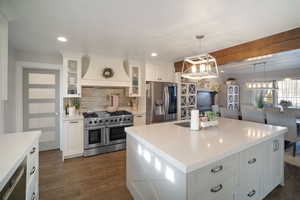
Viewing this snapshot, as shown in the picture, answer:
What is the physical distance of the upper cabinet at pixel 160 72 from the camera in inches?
162

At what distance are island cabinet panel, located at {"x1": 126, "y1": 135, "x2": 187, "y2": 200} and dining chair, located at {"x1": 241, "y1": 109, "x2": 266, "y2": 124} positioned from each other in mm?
3044

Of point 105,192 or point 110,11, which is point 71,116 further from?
point 110,11

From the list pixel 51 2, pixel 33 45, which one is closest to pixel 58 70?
pixel 33 45

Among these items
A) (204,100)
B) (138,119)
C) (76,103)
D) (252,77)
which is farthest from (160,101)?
(252,77)

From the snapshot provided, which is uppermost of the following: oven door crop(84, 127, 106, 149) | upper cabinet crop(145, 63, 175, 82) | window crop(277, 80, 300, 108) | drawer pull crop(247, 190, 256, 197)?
upper cabinet crop(145, 63, 175, 82)

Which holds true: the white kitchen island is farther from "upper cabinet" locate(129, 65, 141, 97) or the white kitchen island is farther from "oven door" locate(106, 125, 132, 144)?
"upper cabinet" locate(129, 65, 141, 97)

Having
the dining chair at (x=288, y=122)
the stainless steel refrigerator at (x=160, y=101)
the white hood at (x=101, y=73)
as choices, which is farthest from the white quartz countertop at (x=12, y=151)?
the dining chair at (x=288, y=122)

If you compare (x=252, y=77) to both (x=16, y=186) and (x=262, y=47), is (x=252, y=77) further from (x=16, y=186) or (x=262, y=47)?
(x=16, y=186)

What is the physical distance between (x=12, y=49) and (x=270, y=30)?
467 cm

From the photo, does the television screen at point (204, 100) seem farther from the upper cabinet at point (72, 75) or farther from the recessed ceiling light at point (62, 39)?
the recessed ceiling light at point (62, 39)

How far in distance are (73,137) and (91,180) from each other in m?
1.18

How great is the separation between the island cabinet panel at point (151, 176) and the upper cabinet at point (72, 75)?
2120 millimetres

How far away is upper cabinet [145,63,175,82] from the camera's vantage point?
4113 mm

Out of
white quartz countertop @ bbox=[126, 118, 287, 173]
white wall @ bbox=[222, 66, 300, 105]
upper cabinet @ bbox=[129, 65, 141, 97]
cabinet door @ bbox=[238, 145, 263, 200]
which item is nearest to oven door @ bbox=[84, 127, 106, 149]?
upper cabinet @ bbox=[129, 65, 141, 97]
